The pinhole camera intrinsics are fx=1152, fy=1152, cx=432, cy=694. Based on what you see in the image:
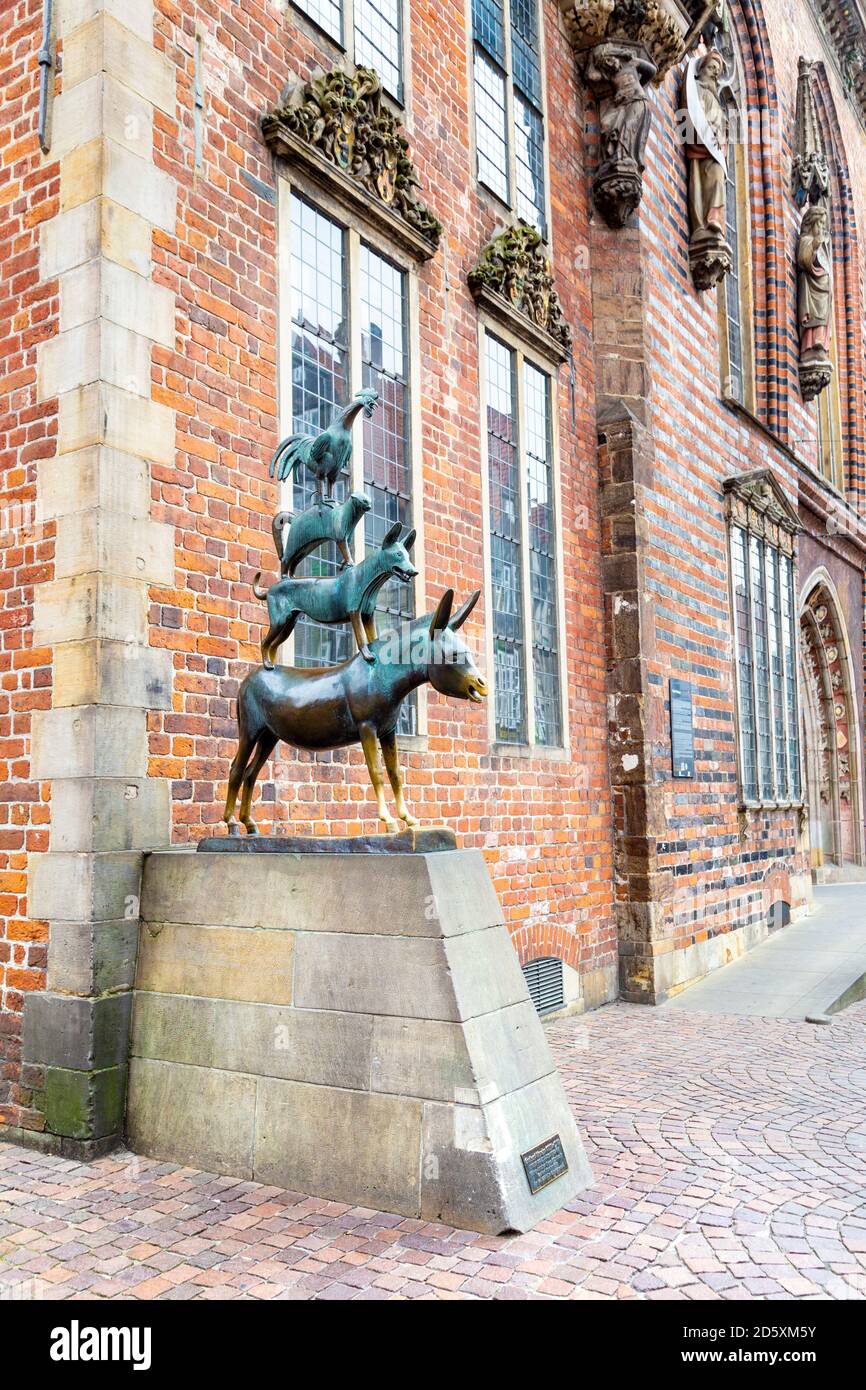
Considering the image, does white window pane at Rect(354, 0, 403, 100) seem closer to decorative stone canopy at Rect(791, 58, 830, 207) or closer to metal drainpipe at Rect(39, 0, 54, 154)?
metal drainpipe at Rect(39, 0, 54, 154)

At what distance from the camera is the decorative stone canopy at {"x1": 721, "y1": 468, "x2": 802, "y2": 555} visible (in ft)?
44.9

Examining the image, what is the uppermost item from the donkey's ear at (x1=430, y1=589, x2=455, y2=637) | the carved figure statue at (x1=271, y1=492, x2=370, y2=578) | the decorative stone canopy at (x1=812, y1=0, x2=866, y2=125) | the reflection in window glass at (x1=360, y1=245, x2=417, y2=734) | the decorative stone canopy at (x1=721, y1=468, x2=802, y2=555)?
the decorative stone canopy at (x1=812, y1=0, x2=866, y2=125)

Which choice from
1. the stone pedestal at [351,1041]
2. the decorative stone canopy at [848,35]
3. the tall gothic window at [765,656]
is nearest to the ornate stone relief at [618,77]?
the tall gothic window at [765,656]

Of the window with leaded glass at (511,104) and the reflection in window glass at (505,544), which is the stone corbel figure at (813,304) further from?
the reflection in window glass at (505,544)

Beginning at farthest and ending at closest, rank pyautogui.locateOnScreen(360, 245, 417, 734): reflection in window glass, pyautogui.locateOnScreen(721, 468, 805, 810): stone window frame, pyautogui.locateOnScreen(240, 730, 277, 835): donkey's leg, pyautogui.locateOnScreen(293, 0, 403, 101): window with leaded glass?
1. pyautogui.locateOnScreen(721, 468, 805, 810): stone window frame
2. pyautogui.locateOnScreen(360, 245, 417, 734): reflection in window glass
3. pyautogui.locateOnScreen(293, 0, 403, 101): window with leaded glass
4. pyautogui.locateOnScreen(240, 730, 277, 835): donkey's leg

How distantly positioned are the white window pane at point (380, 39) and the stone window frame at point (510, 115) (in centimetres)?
101

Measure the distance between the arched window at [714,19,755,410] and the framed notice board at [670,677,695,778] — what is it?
19.3ft

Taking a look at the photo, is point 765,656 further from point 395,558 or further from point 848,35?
point 848,35

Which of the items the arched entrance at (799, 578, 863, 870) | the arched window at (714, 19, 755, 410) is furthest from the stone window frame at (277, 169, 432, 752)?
the arched entrance at (799, 578, 863, 870)

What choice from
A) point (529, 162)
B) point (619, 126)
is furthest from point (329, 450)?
point (619, 126)

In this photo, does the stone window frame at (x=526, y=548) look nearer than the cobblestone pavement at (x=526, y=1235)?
No

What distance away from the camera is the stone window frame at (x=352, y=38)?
7473 mm

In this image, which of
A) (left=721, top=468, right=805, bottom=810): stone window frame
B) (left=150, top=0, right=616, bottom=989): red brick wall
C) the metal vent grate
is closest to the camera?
(left=150, top=0, right=616, bottom=989): red brick wall

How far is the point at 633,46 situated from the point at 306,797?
8.99m
